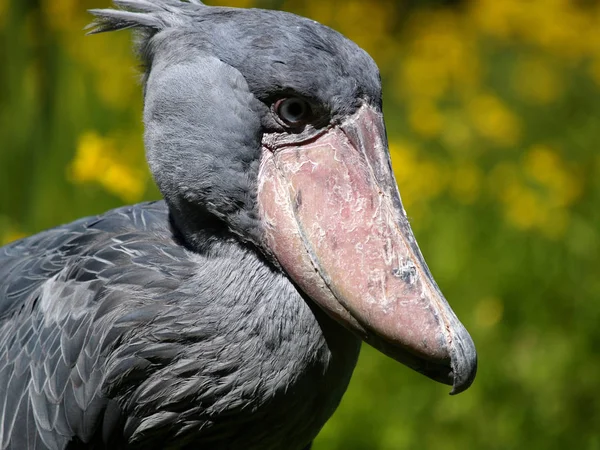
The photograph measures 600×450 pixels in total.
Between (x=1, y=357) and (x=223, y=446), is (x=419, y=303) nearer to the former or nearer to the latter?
(x=223, y=446)

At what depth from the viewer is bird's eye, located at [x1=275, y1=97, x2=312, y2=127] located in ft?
5.44

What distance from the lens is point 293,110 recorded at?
1664mm

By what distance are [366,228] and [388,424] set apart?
1704 mm

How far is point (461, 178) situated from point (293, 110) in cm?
268

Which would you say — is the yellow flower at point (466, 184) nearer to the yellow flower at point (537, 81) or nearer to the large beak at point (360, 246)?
the yellow flower at point (537, 81)

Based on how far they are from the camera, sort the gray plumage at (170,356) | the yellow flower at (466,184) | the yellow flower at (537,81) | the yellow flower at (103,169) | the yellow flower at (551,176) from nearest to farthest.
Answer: the gray plumage at (170,356) → the yellow flower at (103,169) → the yellow flower at (551,176) → the yellow flower at (466,184) → the yellow flower at (537,81)

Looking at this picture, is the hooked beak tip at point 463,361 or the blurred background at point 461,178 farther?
the blurred background at point 461,178

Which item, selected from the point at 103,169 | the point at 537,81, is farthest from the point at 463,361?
the point at 537,81

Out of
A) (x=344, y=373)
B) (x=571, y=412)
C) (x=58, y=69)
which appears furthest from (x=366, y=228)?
(x=58, y=69)

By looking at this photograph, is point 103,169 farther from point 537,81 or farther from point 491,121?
point 537,81

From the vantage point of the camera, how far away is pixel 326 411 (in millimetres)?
1851

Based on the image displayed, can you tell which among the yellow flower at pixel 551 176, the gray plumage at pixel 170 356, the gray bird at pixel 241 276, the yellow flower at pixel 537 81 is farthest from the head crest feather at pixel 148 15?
the yellow flower at pixel 537 81

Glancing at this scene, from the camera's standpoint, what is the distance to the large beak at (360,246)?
1.59 metres

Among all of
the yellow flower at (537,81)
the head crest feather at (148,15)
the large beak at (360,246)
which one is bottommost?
the yellow flower at (537,81)
